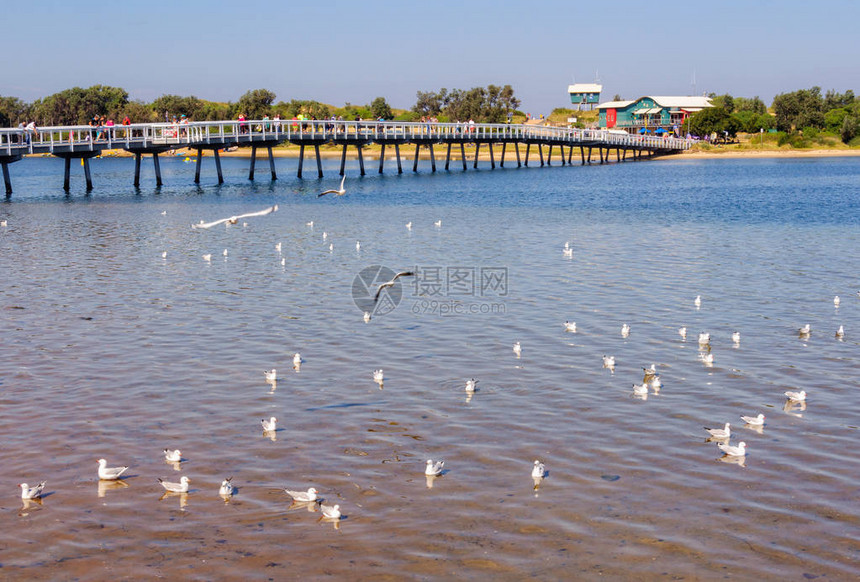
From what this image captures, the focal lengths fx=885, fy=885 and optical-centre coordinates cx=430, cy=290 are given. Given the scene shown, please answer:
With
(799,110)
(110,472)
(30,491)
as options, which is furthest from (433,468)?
(799,110)

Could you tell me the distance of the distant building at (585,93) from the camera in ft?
620

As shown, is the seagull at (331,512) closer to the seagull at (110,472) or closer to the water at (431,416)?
the water at (431,416)

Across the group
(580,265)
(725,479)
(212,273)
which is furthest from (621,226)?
(725,479)

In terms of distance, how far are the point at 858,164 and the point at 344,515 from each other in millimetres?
107478

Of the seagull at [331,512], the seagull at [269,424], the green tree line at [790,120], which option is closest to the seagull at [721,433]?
the seagull at [331,512]

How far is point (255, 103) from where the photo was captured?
16238cm

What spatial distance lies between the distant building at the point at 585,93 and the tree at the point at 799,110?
54.2 meters

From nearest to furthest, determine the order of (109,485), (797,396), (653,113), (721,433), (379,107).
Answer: (109,485) < (721,433) < (797,396) < (653,113) < (379,107)

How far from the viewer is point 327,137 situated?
7638cm

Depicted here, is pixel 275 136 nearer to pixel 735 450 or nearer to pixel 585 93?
pixel 735 450

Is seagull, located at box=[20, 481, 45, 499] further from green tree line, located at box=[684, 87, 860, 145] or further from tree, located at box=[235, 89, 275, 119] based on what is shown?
tree, located at box=[235, 89, 275, 119]

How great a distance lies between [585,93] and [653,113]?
123 feet

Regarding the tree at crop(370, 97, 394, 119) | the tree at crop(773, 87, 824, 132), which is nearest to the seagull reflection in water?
the tree at crop(773, 87, 824, 132)

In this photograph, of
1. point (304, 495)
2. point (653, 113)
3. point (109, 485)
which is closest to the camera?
point (304, 495)
